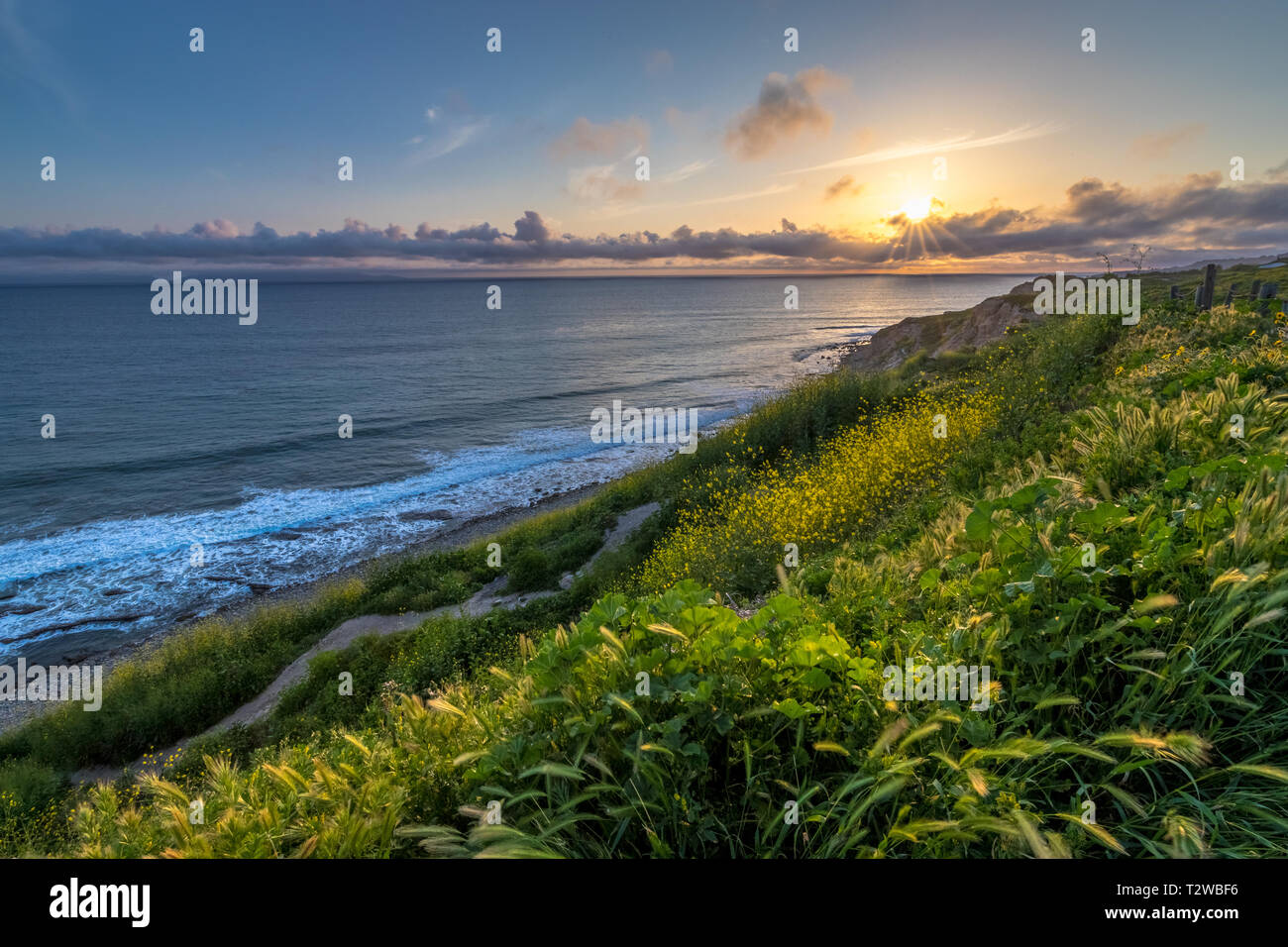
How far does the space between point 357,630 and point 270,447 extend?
28.5 meters

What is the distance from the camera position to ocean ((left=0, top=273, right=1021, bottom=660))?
23.5 meters

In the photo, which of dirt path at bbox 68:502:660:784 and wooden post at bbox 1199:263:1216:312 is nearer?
dirt path at bbox 68:502:660:784

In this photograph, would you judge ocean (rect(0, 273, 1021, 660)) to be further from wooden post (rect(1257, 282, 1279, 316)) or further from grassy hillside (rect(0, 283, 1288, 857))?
wooden post (rect(1257, 282, 1279, 316))

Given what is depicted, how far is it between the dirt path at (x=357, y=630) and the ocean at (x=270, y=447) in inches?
325

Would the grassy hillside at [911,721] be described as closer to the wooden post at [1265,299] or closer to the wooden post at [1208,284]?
the wooden post at [1265,299]

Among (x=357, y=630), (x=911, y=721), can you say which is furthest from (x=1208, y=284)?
(x=357, y=630)

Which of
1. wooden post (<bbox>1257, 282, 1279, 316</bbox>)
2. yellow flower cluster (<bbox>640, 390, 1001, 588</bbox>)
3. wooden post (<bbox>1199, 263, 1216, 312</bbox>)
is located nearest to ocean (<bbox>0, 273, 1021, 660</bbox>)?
yellow flower cluster (<bbox>640, 390, 1001, 588</bbox>)

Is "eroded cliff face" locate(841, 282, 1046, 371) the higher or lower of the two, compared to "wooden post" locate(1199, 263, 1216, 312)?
higher

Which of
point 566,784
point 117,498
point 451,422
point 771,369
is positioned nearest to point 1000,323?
point 771,369

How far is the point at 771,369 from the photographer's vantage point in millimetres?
70125

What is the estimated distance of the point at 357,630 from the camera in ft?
55.6

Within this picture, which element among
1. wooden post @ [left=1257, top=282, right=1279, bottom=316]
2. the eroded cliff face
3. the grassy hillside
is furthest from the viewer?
the eroded cliff face

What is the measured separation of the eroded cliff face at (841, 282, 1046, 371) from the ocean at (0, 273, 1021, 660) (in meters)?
7.61

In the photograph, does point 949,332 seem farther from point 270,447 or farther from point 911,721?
point 911,721
